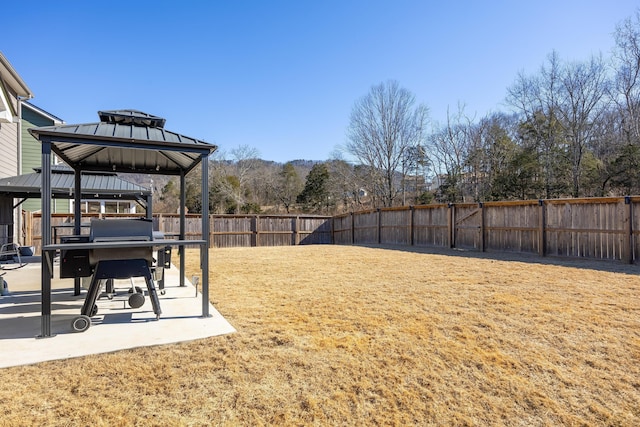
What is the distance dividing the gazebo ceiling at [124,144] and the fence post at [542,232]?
9.72 m

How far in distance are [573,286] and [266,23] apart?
10656 millimetres

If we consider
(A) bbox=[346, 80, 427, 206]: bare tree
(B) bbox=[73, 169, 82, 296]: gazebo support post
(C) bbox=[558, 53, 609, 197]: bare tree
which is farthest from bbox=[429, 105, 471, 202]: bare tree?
(B) bbox=[73, 169, 82, 296]: gazebo support post

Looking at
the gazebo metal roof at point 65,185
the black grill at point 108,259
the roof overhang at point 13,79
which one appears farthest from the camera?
the gazebo metal roof at point 65,185

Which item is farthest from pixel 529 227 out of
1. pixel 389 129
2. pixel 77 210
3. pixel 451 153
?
pixel 389 129

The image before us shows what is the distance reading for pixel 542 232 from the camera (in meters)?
9.95

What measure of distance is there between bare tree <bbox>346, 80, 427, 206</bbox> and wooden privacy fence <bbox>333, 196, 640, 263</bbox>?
10387 millimetres

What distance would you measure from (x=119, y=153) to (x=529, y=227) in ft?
35.6

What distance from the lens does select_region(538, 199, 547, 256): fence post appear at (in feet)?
32.4

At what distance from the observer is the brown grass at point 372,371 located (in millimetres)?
2121

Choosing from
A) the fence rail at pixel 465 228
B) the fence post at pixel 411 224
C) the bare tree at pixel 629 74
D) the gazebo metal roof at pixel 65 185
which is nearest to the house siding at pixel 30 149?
the fence rail at pixel 465 228

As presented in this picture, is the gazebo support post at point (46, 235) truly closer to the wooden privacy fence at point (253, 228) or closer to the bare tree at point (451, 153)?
the wooden privacy fence at point (253, 228)

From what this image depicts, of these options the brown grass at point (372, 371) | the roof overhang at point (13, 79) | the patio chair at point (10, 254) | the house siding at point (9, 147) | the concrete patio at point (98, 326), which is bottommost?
the brown grass at point (372, 371)

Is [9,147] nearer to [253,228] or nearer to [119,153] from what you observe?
[119,153]

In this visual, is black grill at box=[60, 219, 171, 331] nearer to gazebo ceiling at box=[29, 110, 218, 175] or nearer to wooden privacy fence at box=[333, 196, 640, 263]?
gazebo ceiling at box=[29, 110, 218, 175]
